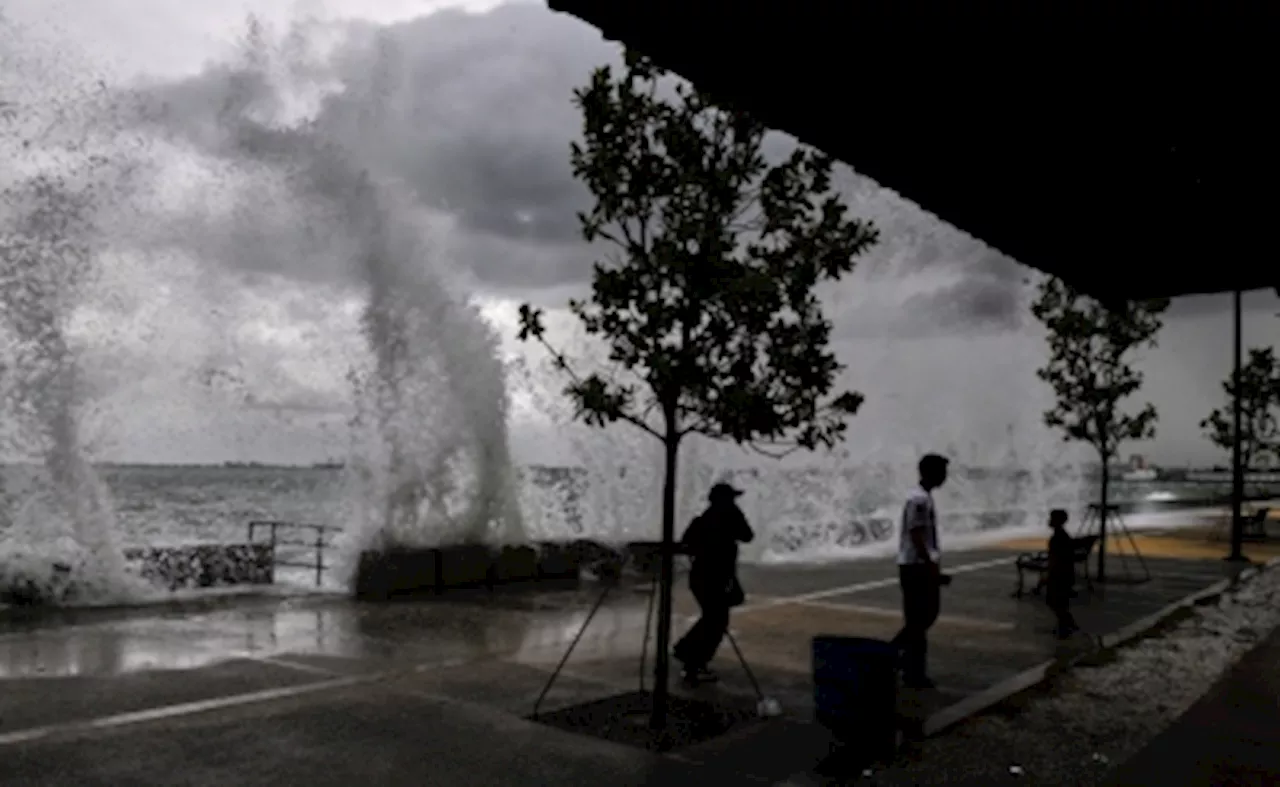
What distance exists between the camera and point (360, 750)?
5773mm

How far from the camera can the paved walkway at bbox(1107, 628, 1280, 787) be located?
213 inches

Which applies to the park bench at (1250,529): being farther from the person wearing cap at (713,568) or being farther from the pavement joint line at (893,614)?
the person wearing cap at (713,568)

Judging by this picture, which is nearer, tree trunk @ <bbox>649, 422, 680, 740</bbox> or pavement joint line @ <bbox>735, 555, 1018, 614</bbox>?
tree trunk @ <bbox>649, 422, 680, 740</bbox>

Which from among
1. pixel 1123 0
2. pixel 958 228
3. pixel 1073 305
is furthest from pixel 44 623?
pixel 1073 305

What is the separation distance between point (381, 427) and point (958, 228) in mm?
11105

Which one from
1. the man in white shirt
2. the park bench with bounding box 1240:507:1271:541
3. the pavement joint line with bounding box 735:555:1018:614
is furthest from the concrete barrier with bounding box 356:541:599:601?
the park bench with bounding box 1240:507:1271:541

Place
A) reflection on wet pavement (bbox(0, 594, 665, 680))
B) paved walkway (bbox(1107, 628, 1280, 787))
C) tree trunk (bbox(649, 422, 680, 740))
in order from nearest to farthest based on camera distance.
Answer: paved walkway (bbox(1107, 628, 1280, 787)), tree trunk (bbox(649, 422, 680, 740)), reflection on wet pavement (bbox(0, 594, 665, 680))

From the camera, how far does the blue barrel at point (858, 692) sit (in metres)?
5.58

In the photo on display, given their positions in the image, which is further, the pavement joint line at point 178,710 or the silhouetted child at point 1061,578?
the silhouetted child at point 1061,578

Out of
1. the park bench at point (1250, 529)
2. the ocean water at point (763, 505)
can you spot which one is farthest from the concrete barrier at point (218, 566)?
the park bench at point (1250, 529)

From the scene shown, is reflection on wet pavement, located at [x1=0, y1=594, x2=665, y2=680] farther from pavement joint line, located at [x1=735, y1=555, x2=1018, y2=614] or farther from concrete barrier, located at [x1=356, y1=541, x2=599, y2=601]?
pavement joint line, located at [x1=735, y1=555, x2=1018, y2=614]

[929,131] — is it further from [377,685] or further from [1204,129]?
[377,685]

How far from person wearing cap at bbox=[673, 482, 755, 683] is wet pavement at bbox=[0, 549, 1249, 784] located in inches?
14.7

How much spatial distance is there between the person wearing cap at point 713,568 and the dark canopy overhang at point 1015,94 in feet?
9.17
